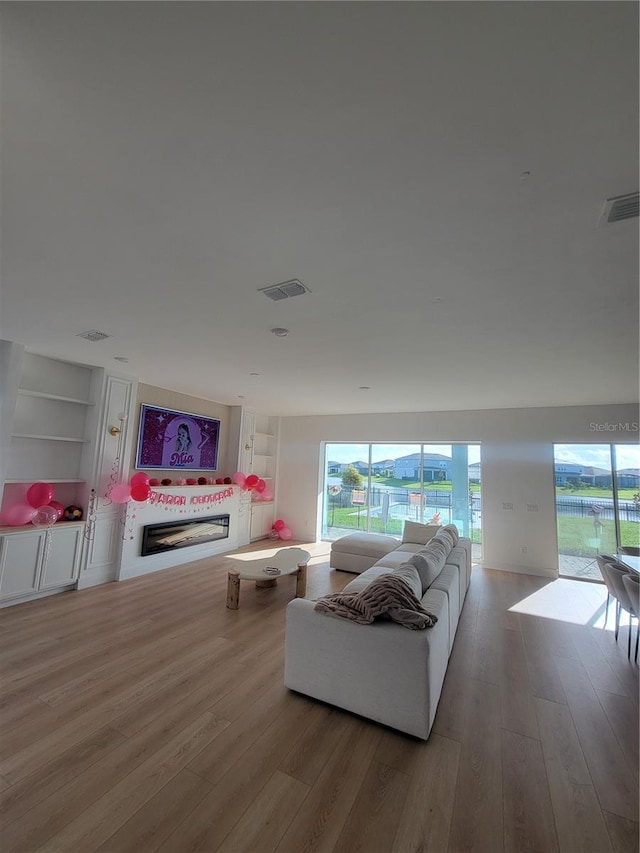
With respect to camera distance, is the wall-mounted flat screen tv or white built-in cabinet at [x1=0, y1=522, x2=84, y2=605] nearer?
white built-in cabinet at [x1=0, y1=522, x2=84, y2=605]

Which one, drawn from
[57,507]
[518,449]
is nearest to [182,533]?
[57,507]

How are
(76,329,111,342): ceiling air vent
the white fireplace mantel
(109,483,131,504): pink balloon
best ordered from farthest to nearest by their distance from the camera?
the white fireplace mantel
(109,483,131,504): pink balloon
(76,329,111,342): ceiling air vent

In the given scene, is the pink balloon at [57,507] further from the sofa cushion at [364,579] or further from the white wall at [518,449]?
the white wall at [518,449]

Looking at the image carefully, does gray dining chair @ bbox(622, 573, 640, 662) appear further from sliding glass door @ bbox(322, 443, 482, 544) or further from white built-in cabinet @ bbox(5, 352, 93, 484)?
white built-in cabinet @ bbox(5, 352, 93, 484)

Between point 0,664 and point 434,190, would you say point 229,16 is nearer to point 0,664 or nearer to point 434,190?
point 434,190

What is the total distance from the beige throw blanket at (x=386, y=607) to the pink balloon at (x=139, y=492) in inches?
131

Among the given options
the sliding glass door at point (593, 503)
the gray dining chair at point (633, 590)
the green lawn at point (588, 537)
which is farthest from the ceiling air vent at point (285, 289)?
the green lawn at point (588, 537)

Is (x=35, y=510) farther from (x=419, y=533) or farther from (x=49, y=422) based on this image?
(x=419, y=533)

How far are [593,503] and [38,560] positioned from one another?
7.81 m

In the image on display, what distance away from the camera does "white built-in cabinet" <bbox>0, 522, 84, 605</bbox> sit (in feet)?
12.2

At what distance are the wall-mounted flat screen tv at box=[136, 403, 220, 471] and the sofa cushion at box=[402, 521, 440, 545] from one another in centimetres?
374

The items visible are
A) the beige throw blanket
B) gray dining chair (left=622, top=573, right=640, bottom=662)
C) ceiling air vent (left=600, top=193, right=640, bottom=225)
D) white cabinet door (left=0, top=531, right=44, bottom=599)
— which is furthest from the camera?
white cabinet door (left=0, top=531, right=44, bottom=599)

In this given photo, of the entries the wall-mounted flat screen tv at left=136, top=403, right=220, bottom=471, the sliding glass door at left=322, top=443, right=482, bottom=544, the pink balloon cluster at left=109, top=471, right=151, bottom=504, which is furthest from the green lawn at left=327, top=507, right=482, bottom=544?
the pink balloon cluster at left=109, top=471, right=151, bottom=504

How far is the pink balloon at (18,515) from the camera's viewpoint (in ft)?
12.5
